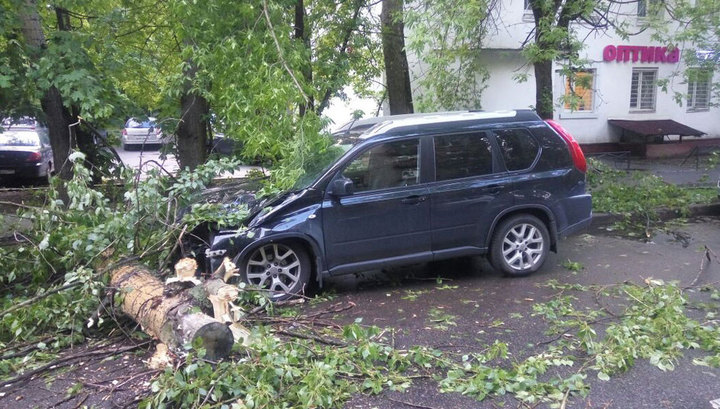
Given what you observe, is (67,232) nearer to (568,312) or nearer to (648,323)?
(568,312)

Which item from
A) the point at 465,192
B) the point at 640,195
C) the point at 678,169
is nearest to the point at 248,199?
the point at 465,192

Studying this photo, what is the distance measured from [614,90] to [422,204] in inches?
614

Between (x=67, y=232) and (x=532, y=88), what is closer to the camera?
(x=67, y=232)

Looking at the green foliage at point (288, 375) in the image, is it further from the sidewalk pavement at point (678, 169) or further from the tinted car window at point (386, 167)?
the sidewalk pavement at point (678, 169)

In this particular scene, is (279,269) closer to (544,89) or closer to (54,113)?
(54,113)

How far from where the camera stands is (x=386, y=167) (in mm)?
6438

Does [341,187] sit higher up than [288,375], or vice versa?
[341,187]

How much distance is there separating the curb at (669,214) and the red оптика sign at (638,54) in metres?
9.86

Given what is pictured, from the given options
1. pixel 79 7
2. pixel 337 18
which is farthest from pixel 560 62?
pixel 79 7

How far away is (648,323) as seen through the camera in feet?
16.4

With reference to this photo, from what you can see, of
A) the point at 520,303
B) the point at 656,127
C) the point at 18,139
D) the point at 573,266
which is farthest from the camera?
the point at 656,127

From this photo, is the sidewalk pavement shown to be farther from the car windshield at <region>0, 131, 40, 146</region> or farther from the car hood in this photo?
the car windshield at <region>0, 131, 40, 146</region>

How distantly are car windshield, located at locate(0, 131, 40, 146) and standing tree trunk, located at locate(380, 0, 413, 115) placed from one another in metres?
9.62

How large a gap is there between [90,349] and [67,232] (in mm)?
1593
